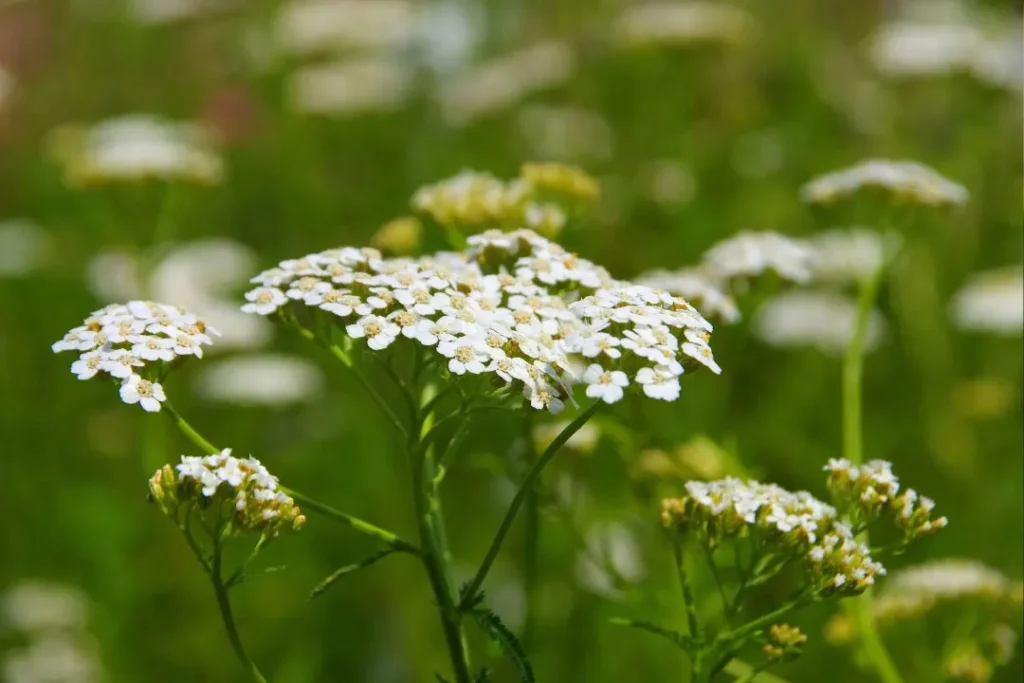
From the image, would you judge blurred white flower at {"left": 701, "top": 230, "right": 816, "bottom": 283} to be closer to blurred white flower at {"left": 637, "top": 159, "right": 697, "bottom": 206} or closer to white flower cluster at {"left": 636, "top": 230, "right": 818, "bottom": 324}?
white flower cluster at {"left": 636, "top": 230, "right": 818, "bottom": 324}

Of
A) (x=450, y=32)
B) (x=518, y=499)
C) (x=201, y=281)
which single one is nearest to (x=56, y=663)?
(x=201, y=281)

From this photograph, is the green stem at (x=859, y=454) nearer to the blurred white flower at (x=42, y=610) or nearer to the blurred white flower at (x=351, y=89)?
the blurred white flower at (x=42, y=610)

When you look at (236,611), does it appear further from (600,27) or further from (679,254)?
(600,27)

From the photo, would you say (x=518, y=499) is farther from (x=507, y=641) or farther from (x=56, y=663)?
(x=56, y=663)

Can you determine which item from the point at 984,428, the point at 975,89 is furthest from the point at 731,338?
the point at 975,89

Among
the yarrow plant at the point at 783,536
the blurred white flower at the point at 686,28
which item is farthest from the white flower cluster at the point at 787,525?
the blurred white flower at the point at 686,28

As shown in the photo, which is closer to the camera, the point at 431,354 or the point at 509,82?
the point at 431,354
